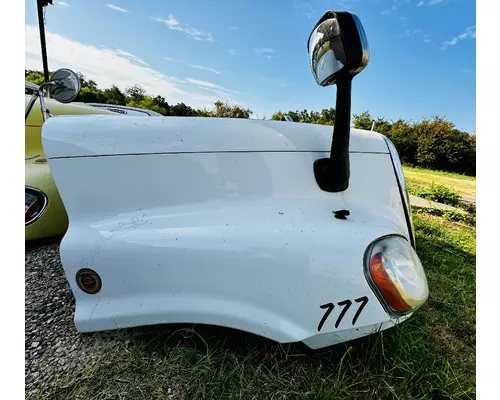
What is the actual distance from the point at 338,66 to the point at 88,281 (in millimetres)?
1049

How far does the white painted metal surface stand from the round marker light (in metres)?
0.02

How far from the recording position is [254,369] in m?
1.08

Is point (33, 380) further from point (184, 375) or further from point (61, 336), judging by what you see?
point (184, 375)

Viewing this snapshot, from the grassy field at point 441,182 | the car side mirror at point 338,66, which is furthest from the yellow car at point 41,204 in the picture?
the grassy field at point 441,182

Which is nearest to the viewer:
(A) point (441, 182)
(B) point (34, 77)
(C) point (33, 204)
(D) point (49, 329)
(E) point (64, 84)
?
(D) point (49, 329)

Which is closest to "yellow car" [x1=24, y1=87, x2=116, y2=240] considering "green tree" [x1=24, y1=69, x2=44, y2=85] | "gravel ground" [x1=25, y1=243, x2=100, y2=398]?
"gravel ground" [x1=25, y1=243, x2=100, y2=398]

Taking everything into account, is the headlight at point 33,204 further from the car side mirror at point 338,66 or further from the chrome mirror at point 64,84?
the car side mirror at point 338,66

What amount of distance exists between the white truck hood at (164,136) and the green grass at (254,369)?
0.68m

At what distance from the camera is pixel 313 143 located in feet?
3.76

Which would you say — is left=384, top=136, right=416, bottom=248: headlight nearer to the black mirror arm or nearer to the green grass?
the black mirror arm

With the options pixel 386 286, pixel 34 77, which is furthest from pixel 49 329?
pixel 34 77

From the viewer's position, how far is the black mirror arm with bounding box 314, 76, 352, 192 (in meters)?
0.98

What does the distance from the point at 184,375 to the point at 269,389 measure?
31 cm

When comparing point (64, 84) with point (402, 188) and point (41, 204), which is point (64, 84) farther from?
point (402, 188)
